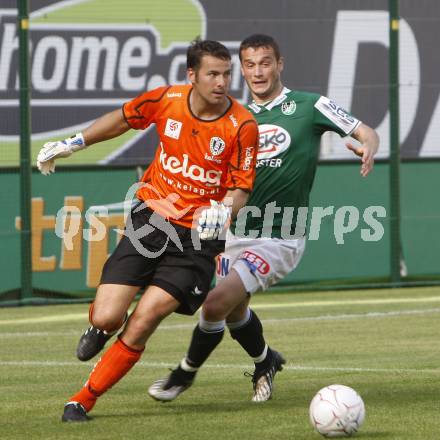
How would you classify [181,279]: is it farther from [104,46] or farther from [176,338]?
[104,46]

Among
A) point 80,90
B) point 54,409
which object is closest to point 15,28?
point 80,90

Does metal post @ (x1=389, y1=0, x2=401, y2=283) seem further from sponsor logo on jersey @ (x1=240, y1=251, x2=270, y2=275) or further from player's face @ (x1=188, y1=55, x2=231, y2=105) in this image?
player's face @ (x1=188, y1=55, x2=231, y2=105)

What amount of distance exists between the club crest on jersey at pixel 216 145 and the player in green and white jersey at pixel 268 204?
0.70 m

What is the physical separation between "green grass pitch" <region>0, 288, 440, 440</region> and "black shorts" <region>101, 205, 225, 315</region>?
783 mm

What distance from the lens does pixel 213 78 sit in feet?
26.1

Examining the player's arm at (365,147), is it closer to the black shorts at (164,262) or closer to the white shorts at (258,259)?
the white shorts at (258,259)

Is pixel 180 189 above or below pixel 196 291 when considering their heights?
above

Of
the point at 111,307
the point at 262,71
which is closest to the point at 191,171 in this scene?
the point at 111,307

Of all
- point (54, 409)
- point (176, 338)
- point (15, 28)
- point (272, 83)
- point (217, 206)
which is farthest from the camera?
point (15, 28)

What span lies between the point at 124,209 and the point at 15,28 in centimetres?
252

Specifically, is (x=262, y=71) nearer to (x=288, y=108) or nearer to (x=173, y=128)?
(x=288, y=108)

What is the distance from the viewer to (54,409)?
822cm

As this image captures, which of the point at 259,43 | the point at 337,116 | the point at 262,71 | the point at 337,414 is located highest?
the point at 259,43

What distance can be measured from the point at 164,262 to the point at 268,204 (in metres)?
1.14
